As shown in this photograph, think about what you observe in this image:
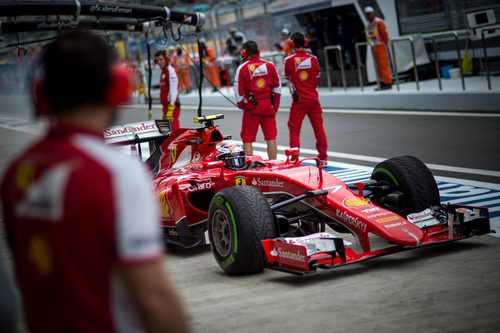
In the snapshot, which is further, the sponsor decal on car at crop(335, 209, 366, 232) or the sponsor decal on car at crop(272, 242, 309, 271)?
the sponsor decal on car at crop(335, 209, 366, 232)

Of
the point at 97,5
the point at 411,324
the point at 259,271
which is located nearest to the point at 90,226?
the point at 411,324

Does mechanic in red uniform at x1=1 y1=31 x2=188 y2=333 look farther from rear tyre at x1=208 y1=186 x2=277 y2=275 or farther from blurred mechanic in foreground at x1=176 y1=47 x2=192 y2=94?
blurred mechanic in foreground at x1=176 y1=47 x2=192 y2=94

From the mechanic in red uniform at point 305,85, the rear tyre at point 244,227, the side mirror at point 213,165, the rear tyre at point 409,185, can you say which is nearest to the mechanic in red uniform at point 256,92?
the mechanic in red uniform at point 305,85

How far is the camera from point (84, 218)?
2.48 meters

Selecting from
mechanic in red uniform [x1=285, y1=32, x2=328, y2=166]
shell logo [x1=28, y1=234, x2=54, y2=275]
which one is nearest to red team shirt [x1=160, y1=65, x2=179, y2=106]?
mechanic in red uniform [x1=285, y1=32, x2=328, y2=166]

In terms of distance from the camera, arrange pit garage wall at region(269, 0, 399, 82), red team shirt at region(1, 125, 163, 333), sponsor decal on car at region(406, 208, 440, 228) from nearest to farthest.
Answer: 1. red team shirt at region(1, 125, 163, 333)
2. sponsor decal on car at region(406, 208, 440, 228)
3. pit garage wall at region(269, 0, 399, 82)

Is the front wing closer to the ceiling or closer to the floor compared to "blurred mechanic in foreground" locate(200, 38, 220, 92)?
closer to the floor

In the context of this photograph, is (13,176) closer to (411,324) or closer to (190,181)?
(411,324)

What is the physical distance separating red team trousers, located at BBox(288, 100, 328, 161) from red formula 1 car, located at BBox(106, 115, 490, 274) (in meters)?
4.59

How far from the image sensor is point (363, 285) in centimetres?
645

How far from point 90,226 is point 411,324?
3276 mm

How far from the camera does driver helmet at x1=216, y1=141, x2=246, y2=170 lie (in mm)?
8289

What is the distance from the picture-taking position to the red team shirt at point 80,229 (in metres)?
2.49

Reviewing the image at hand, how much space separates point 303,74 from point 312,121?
0.71 meters
